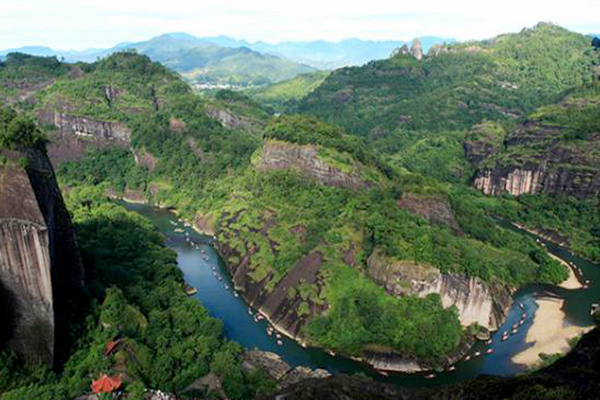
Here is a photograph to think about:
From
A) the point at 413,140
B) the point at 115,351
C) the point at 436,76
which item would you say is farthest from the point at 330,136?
the point at 436,76

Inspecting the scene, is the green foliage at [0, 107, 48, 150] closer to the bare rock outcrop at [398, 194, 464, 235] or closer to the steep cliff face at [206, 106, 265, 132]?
the bare rock outcrop at [398, 194, 464, 235]

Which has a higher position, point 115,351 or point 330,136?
point 330,136

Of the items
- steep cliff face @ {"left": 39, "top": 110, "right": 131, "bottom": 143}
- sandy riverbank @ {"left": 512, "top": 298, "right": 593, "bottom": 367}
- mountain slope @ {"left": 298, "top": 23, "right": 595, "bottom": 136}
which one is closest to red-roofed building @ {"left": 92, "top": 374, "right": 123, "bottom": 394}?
sandy riverbank @ {"left": 512, "top": 298, "right": 593, "bottom": 367}

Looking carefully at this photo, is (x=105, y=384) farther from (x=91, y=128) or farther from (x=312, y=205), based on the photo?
(x=91, y=128)

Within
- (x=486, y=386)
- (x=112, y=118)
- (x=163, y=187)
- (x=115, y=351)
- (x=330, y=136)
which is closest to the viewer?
(x=486, y=386)

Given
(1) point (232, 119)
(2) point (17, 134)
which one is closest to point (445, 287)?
(2) point (17, 134)

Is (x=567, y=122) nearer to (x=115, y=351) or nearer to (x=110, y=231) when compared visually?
(x=110, y=231)
